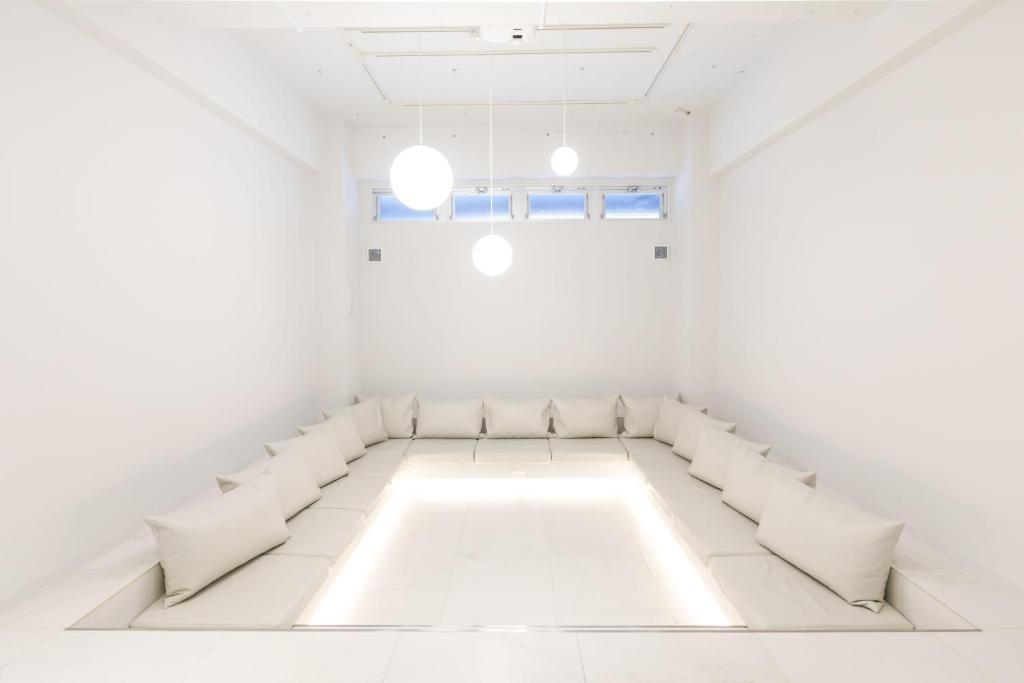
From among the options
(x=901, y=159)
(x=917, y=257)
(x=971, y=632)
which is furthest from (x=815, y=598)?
(x=901, y=159)

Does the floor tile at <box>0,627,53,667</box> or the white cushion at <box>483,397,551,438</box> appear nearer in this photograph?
the floor tile at <box>0,627,53,667</box>

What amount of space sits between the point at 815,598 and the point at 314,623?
8.39 ft

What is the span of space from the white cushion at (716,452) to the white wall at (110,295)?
3405 millimetres

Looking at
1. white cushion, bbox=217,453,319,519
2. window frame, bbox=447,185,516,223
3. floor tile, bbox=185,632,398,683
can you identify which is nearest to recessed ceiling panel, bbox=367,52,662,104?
window frame, bbox=447,185,516,223

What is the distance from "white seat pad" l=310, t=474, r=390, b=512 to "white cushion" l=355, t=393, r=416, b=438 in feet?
3.21

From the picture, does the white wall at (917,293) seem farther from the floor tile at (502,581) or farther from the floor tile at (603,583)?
the floor tile at (502,581)

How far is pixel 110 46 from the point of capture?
2.40 metres

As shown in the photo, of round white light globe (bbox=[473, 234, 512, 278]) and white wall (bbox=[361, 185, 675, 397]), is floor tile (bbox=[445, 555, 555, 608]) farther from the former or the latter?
white wall (bbox=[361, 185, 675, 397])

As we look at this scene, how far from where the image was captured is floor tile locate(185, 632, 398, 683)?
5.39ft

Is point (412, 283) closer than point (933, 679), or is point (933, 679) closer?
point (933, 679)

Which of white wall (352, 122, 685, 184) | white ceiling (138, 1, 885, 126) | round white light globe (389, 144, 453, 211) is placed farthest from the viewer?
white wall (352, 122, 685, 184)

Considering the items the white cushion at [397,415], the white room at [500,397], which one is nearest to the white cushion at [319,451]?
the white room at [500,397]

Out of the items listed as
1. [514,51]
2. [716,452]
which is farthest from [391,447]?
[514,51]

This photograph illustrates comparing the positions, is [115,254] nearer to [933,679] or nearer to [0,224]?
[0,224]
